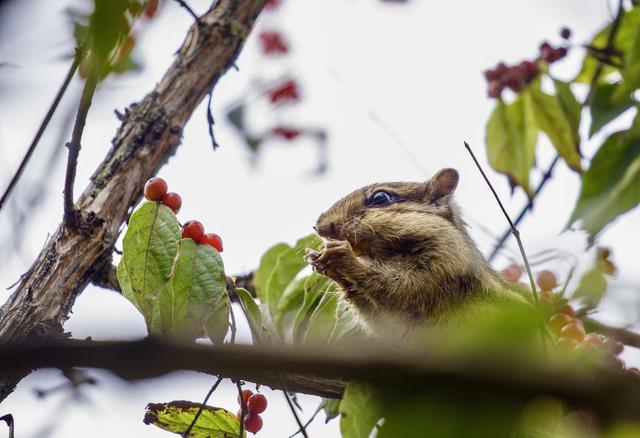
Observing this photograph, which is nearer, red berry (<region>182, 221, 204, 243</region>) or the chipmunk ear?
red berry (<region>182, 221, 204, 243</region>)

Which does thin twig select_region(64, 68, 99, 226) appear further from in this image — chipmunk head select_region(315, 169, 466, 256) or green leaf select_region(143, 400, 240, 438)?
chipmunk head select_region(315, 169, 466, 256)

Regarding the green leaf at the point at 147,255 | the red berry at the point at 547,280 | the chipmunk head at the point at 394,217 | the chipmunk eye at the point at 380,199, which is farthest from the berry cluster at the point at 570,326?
the green leaf at the point at 147,255

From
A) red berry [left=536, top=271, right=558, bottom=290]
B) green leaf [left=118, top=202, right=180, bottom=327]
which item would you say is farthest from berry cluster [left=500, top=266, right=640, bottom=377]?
green leaf [left=118, top=202, right=180, bottom=327]

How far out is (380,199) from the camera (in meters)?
4.30

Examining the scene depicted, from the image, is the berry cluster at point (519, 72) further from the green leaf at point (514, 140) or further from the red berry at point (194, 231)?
the red berry at point (194, 231)

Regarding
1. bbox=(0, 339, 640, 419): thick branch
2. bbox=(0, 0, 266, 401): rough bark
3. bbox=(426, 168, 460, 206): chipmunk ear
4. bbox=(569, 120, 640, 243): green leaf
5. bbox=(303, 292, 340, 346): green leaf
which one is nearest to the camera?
bbox=(0, 339, 640, 419): thick branch

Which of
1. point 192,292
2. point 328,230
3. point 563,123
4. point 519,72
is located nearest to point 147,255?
point 192,292

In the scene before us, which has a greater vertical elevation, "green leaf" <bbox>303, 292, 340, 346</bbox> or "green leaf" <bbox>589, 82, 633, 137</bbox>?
"green leaf" <bbox>589, 82, 633, 137</bbox>

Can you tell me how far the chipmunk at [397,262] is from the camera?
11.9 feet

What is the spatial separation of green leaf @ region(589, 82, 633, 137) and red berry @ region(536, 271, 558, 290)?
928 mm

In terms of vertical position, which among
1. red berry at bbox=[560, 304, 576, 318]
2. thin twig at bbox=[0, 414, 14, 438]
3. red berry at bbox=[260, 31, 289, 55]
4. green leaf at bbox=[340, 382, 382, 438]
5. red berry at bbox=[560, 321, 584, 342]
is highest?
red berry at bbox=[260, 31, 289, 55]

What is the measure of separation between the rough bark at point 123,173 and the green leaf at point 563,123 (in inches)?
63.4

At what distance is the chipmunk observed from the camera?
3.63 m

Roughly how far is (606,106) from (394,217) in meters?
1.22
